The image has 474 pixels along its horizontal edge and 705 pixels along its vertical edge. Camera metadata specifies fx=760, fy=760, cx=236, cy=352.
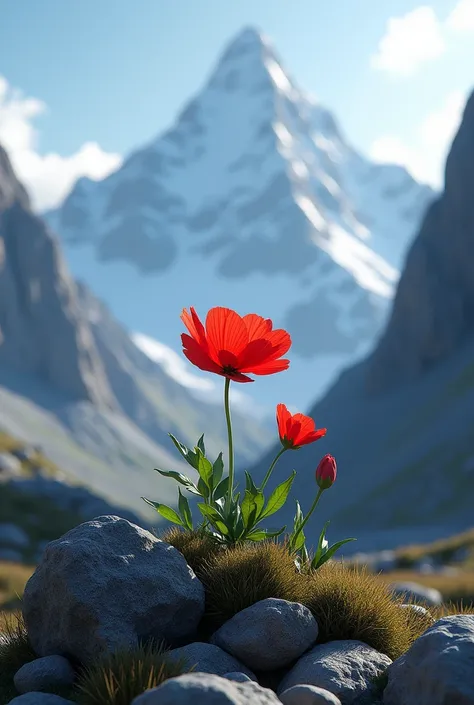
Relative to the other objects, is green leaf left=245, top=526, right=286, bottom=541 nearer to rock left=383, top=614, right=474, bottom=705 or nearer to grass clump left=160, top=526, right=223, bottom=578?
grass clump left=160, top=526, right=223, bottom=578

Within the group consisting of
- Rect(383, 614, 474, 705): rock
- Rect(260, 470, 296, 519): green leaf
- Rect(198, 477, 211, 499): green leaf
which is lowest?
Rect(383, 614, 474, 705): rock

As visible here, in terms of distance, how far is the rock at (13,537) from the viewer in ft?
136

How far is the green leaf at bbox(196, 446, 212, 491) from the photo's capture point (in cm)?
732

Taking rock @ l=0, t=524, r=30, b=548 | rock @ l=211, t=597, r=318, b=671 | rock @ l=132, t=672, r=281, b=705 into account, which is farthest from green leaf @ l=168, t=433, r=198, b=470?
rock @ l=0, t=524, r=30, b=548

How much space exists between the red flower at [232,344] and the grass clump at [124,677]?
8.05 ft

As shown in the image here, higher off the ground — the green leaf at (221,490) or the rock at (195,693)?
the green leaf at (221,490)

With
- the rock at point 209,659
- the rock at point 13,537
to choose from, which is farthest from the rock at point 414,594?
the rock at point 13,537

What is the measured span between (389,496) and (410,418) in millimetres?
26333

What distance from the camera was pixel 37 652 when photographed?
6.64 metres

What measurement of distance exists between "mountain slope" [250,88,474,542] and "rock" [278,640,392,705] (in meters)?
81.9

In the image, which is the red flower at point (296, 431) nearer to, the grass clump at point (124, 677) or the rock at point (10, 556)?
the grass clump at point (124, 677)

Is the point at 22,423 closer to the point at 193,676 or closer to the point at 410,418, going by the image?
Answer: the point at 410,418

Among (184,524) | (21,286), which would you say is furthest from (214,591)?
(21,286)

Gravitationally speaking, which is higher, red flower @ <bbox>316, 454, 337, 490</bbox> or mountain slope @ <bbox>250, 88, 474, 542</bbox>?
mountain slope @ <bbox>250, 88, 474, 542</bbox>
